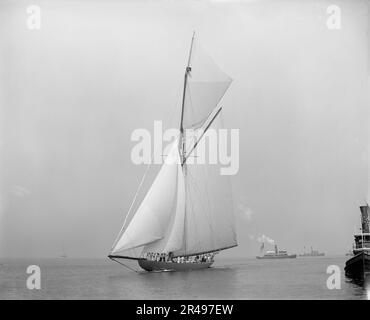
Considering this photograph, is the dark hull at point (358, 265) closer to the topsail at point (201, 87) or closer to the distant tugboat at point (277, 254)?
the distant tugboat at point (277, 254)

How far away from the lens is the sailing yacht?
29.1 feet

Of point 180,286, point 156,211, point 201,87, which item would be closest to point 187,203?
point 156,211

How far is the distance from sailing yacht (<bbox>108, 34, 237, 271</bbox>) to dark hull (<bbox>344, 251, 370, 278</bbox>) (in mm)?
2028

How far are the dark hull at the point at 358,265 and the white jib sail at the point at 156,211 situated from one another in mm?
3252

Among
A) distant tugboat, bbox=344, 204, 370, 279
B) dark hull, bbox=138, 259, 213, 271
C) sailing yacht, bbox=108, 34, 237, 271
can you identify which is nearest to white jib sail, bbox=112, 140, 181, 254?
sailing yacht, bbox=108, 34, 237, 271

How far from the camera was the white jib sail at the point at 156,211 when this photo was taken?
9.20 metres

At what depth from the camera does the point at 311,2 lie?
7.51 m

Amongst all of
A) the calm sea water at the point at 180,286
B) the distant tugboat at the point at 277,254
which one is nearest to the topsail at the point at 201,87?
the distant tugboat at the point at 277,254

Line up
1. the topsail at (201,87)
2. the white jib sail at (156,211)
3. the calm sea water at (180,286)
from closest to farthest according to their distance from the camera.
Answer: the calm sea water at (180,286) < the topsail at (201,87) < the white jib sail at (156,211)

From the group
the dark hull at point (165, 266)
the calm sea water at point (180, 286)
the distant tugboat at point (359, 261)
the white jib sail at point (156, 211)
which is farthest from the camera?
the dark hull at point (165, 266)

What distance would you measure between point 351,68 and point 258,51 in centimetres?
130

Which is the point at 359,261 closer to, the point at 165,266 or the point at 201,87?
the point at 165,266
